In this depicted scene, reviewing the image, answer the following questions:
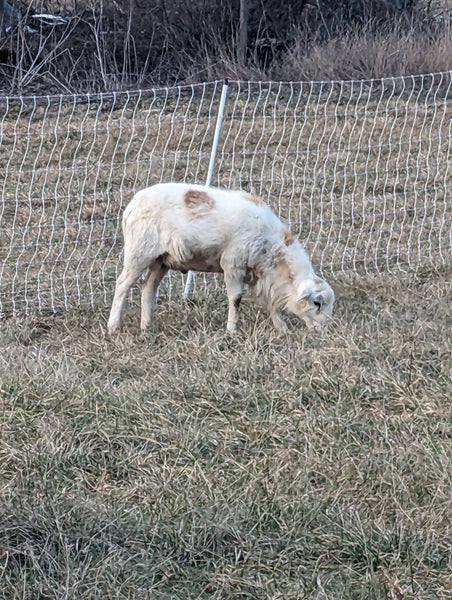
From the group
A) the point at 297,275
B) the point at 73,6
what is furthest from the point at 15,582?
the point at 73,6

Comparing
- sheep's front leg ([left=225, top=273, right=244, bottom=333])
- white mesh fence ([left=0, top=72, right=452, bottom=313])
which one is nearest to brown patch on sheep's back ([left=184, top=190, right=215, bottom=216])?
sheep's front leg ([left=225, top=273, right=244, bottom=333])

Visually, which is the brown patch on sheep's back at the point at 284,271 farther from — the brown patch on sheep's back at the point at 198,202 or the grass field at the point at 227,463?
the brown patch on sheep's back at the point at 198,202

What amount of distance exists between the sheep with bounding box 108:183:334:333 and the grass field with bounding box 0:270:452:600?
0.22m

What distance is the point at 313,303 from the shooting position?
5.95m

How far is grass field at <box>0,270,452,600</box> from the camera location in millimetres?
3430

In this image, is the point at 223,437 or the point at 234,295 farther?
the point at 234,295

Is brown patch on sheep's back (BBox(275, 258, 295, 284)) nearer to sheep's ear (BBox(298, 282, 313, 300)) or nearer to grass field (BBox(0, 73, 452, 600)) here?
sheep's ear (BBox(298, 282, 313, 300))

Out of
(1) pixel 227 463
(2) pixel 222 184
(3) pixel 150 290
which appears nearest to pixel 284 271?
(3) pixel 150 290

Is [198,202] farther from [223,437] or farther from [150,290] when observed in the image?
[223,437]

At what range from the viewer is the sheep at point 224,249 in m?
5.81

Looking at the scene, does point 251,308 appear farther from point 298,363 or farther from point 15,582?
point 15,582

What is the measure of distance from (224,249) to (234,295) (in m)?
0.31

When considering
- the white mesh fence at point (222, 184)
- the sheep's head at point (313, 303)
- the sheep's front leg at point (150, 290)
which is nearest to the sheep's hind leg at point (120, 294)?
the sheep's front leg at point (150, 290)

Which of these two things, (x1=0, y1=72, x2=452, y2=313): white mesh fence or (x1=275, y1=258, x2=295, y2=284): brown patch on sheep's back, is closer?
(x1=275, y1=258, x2=295, y2=284): brown patch on sheep's back
